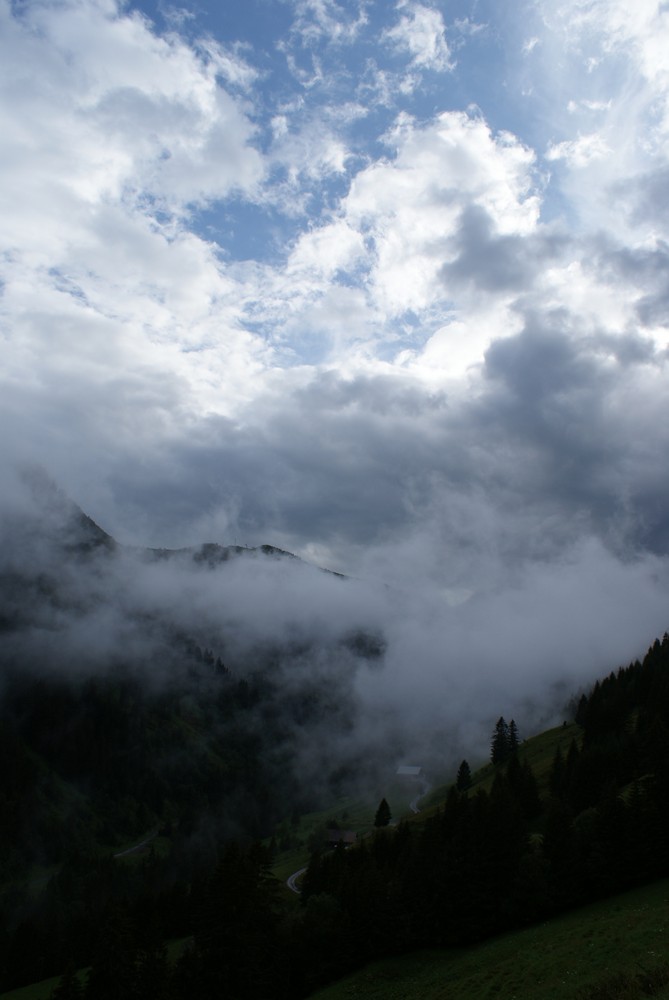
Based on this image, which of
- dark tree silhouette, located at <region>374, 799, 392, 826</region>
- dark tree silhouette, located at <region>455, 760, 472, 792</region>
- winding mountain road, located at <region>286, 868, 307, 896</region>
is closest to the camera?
winding mountain road, located at <region>286, 868, 307, 896</region>

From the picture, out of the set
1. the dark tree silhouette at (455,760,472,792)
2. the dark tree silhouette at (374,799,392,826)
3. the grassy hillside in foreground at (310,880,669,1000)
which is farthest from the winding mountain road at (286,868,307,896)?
A: the grassy hillside in foreground at (310,880,669,1000)

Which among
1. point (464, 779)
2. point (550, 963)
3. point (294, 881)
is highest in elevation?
point (464, 779)

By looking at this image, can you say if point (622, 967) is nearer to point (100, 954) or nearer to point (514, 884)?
point (514, 884)

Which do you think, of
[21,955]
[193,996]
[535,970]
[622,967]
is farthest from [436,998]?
[21,955]

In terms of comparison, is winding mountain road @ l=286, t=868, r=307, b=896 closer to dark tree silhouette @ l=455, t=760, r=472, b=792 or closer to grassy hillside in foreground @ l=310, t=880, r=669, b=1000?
dark tree silhouette @ l=455, t=760, r=472, b=792

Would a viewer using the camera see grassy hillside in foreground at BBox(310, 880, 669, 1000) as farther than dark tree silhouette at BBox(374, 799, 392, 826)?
No

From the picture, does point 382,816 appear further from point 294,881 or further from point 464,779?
point 294,881

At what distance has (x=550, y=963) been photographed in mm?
51562

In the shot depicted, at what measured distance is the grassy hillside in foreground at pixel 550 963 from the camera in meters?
43.3

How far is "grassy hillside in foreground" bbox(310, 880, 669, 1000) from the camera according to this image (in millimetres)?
43312

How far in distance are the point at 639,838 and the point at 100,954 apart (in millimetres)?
59426

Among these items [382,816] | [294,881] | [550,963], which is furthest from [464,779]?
[550,963]

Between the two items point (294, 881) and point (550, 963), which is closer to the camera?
point (550, 963)

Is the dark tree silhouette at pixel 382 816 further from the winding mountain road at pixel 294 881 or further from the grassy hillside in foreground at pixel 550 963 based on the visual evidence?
the grassy hillside in foreground at pixel 550 963
